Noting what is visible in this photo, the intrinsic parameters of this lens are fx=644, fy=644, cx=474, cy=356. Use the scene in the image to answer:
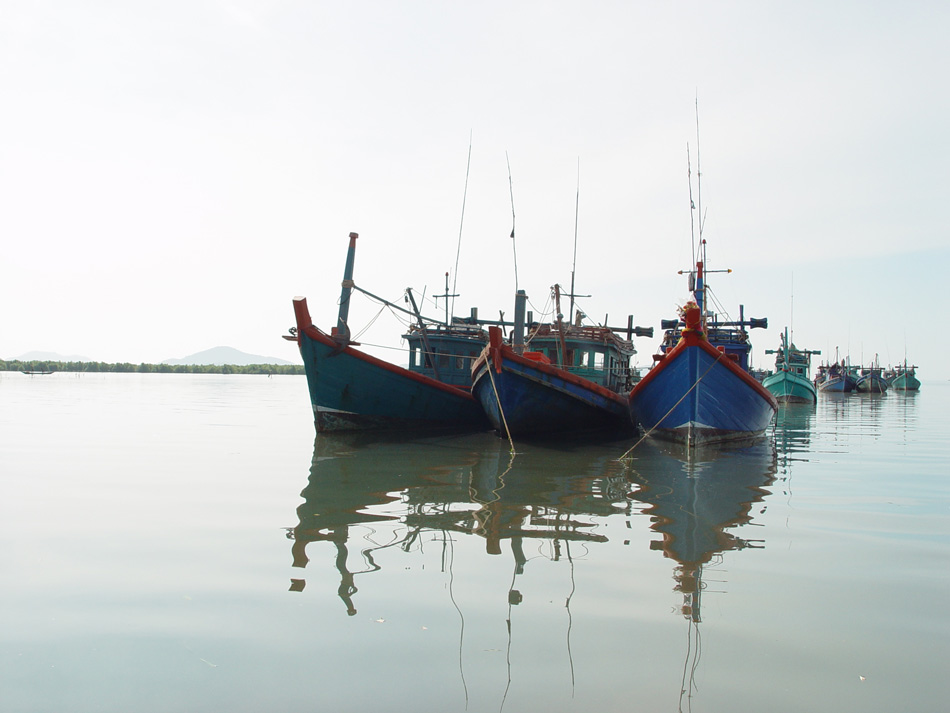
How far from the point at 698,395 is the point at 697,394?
0.04 metres

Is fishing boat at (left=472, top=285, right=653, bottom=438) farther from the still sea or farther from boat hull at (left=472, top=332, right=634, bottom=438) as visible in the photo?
the still sea

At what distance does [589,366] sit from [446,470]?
338 inches

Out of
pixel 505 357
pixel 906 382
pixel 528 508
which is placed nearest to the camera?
pixel 528 508

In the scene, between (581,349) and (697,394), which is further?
(581,349)

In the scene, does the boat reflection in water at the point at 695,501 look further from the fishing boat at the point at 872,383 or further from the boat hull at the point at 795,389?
the fishing boat at the point at 872,383

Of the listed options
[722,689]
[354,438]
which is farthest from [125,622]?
[354,438]

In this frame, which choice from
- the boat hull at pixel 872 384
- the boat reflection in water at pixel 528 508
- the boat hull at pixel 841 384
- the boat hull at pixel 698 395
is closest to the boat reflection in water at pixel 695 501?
the boat reflection in water at pixel 528 508

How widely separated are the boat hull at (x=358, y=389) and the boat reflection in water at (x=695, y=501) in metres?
5.80

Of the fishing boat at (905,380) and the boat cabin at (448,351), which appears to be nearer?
the boat cabin at (448,351)

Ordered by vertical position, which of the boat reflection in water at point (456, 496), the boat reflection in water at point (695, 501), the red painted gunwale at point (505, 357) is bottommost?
the boat reflection in water at point (456, 496)

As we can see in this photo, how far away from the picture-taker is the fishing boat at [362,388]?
15.7 m

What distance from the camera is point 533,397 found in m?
14.9

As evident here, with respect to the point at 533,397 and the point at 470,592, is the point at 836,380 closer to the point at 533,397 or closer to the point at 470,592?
the point at 533,397

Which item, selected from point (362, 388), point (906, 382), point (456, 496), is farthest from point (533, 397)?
point (906, 382)
